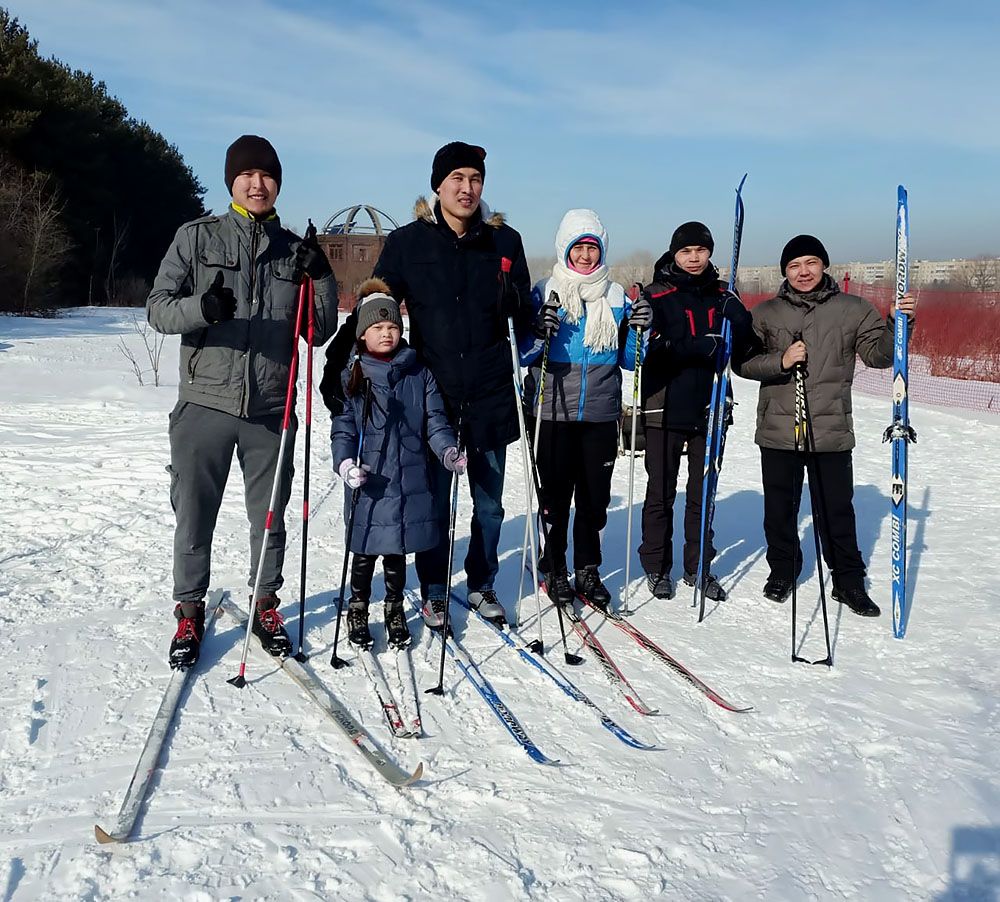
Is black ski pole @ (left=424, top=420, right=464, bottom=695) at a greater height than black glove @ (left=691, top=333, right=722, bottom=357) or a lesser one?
lesser

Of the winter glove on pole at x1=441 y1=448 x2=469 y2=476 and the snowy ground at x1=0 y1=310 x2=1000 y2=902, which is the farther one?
the winter glove on pole at x1=441 y1=448 x2=469 y2=476

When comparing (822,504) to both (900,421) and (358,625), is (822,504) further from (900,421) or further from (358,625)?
(358,625)

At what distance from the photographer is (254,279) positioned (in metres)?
3.27

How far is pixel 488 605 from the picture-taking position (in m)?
4.01

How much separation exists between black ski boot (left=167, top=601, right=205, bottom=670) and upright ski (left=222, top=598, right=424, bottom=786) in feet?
1.09

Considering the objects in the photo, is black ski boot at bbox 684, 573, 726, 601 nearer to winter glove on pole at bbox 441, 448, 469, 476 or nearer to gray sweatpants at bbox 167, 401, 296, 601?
winter glove on pole at bbox 441, 448, 469, 476

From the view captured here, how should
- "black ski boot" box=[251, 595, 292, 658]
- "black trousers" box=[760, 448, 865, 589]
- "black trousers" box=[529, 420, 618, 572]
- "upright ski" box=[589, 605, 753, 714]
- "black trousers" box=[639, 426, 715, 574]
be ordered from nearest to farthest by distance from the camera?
"upright ski" box=[589, 605, 753, 714]
"black ski boot" box=[251, 595, 292, 658]
"black trousers" box=[529, 420, 618, 572]
"black trousers" box=[760, 448, 865, 589]
"black trousers" box=[639, 426, 715, 574]

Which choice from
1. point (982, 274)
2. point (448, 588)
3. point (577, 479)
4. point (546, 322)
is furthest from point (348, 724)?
point (982, 274)

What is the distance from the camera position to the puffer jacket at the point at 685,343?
4.31 metres

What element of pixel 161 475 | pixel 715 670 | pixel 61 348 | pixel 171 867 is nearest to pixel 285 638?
pixel 171 867

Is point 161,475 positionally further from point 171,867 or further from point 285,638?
point 171,867

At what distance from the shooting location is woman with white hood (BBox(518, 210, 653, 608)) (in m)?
3.97

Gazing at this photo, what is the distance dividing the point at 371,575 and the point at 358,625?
0.24m

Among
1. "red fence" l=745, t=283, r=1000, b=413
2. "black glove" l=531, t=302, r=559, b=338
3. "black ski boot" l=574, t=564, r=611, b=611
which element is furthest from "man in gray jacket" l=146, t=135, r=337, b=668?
"red fence" l=745, t=283, r=1000, b=413
